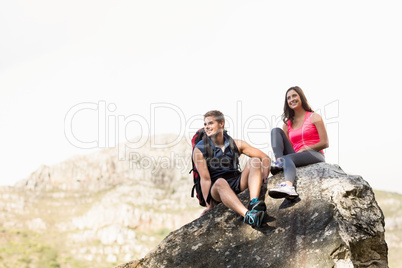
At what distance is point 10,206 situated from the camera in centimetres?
8300

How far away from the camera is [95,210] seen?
3344 inches

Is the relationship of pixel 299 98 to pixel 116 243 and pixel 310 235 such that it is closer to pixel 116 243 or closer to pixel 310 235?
pixel 310 235

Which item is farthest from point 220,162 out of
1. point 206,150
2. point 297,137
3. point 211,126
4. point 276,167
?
point 297,137

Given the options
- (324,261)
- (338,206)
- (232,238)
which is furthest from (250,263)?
(338,206)

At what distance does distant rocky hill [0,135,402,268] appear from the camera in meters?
76.9

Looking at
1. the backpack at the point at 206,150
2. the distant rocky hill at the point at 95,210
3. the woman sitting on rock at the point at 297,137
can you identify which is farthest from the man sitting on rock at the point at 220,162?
the distant rocky hill at the point at 95,210

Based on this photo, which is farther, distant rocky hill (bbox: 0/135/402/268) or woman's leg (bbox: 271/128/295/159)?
distant rocky hill (bbox: 0/135/402/268)

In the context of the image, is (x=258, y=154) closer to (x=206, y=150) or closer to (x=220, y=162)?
(x=220, y=162)

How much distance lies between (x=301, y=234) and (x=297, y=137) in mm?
2166

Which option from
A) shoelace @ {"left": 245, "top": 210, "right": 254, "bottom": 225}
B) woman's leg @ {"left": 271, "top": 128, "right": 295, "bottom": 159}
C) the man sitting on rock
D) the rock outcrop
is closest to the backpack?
the man sitting on rock

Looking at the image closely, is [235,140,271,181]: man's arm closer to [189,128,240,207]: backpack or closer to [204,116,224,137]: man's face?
[189,128,240,207]: backpack

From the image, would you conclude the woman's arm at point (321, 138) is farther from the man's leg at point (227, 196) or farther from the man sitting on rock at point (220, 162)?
the man's leg at point (227, 196)

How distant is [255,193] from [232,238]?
0.67 m

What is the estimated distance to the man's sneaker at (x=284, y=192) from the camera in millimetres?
4840
